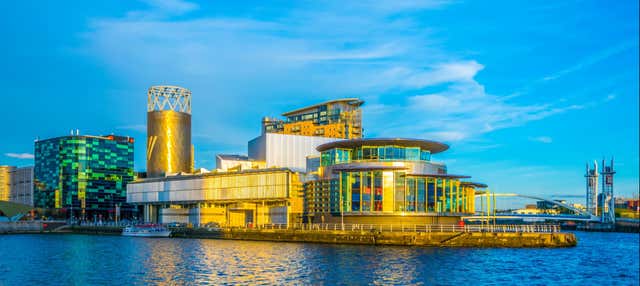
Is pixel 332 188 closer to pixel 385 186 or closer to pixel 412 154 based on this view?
pixel 385 186

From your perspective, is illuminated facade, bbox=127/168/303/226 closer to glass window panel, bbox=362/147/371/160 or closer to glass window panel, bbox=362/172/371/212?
glass window panel, bbox=362/147/371/160

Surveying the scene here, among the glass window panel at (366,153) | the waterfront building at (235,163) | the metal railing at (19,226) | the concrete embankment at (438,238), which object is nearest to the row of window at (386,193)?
the glass window panel at (366,153)

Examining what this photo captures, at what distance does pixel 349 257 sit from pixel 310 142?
83153 millimetres

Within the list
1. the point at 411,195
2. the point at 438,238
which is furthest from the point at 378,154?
the point at 438,238

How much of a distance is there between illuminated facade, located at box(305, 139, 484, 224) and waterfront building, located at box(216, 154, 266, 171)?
102 ft

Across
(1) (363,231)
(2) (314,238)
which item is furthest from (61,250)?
(1) (363,231)

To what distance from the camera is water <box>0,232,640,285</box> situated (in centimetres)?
5841

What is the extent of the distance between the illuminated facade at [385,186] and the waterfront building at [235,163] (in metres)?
31.0

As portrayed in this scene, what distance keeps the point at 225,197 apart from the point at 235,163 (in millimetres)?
20887

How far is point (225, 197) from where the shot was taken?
137m

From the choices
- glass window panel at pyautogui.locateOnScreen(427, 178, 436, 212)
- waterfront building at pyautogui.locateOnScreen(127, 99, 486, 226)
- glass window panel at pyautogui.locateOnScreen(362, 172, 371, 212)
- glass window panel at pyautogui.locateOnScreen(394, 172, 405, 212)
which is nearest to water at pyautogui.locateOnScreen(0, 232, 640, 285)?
glass window panel at pyautogui.locateOnScreen(362, 172, 371, 212)

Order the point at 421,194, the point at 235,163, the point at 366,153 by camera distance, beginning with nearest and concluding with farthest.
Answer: the point at 421,194
the point at 366,153
the point at 235,163

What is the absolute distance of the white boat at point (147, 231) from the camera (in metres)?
129

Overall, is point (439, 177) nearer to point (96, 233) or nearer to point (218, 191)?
point (218, 191)
